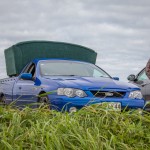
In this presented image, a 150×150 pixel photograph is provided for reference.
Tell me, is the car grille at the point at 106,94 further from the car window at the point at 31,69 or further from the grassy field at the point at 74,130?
the grassy field at the point at 74,130

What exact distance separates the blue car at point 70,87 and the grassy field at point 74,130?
225 centimetres

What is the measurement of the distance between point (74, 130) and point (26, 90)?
6.24 metres

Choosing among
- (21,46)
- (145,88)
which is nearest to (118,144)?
(145,88)

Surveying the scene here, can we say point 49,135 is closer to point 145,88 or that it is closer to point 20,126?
point 20,126

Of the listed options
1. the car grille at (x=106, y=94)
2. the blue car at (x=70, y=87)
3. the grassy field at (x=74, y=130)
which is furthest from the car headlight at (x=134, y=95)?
the grassy field at (x=74, y=130)

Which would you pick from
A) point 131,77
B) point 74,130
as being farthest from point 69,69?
point 74,130

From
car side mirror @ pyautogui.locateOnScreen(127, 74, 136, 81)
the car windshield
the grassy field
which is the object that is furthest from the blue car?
the grassy field

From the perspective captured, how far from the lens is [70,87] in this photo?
9227 mm

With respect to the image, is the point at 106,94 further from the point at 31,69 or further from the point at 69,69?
the point at 31,69

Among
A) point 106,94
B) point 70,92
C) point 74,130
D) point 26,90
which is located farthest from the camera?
point 26,90

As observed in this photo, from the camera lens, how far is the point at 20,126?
208 inches

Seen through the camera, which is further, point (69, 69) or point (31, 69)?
point (31, 69)

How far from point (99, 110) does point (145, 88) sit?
21.6ft

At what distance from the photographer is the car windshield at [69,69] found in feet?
35.4
